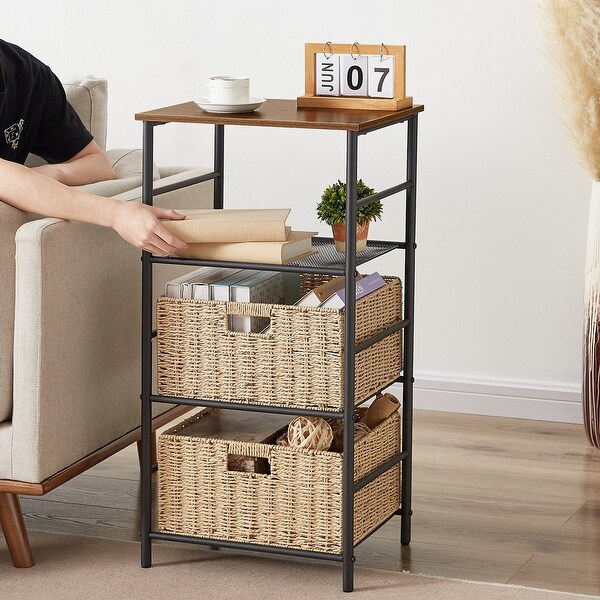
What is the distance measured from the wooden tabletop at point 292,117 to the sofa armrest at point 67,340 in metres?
0.29

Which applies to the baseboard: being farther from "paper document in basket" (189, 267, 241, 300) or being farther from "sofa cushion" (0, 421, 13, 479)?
"sofa cushion" (0, 421, 13, 479)

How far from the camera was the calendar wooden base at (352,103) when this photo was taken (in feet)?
7.97

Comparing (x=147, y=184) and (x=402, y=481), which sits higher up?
(x=147, y=184)

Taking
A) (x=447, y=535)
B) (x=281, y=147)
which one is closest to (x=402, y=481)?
(x=447, y=535)

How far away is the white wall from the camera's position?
348 centimetres

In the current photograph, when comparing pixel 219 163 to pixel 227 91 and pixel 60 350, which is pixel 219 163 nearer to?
pixel 227 91

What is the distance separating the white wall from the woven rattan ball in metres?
1.26

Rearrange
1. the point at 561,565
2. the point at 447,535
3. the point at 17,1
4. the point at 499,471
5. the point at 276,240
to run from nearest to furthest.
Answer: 1. the point at 276,240
2. the point at 561,565
3. the point at 447,535
4. the point at 499,471
5. the point at 17,1

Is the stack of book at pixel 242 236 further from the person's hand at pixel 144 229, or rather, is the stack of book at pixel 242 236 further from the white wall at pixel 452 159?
the white wall at pixel 452 159

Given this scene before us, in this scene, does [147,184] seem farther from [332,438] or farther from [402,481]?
[402,481]

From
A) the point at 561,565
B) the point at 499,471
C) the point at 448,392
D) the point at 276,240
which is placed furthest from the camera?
the point at 448,392

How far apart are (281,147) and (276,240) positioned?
1380 mm

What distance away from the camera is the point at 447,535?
8.96 ft

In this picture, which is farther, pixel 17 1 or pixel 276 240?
pixel 17 1
